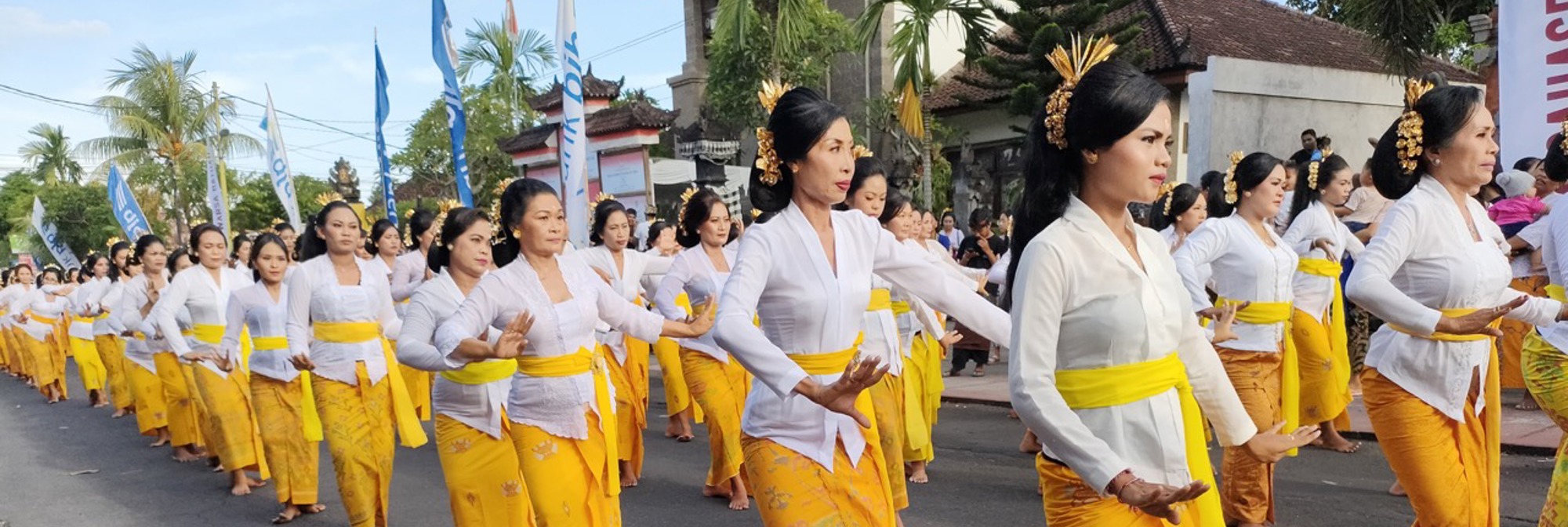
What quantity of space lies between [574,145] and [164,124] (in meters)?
27.2

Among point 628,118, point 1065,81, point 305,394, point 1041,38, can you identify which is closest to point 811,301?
point 1065,81

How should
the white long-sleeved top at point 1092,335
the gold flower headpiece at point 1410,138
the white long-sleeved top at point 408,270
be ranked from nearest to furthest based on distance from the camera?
the white long-sleeved top at point 1092,335 → the gold flower headpiece at point 1410,138 → the white long-sleeved top at point 408,270

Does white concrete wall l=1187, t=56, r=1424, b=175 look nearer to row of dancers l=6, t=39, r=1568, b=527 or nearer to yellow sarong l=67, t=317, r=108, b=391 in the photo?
row of dancers l=6, t=39, r=1568, b=527

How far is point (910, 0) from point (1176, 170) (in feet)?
14.9

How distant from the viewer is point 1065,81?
9.17ft

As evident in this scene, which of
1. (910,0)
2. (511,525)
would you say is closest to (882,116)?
(910,0)

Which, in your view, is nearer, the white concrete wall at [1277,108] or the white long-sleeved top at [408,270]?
the white long-sleeved top at [408,270]

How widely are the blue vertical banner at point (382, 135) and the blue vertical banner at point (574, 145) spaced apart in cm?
414

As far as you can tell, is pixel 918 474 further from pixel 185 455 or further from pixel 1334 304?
pixel 185 455

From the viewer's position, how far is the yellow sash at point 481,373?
5.00 m

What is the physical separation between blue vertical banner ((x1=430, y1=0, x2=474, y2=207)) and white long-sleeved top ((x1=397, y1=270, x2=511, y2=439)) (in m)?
6.99

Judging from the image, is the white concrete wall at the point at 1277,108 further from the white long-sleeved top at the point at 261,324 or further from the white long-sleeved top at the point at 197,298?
the white long-sleeved top at the point at 197,298

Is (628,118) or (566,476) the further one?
(628,118)

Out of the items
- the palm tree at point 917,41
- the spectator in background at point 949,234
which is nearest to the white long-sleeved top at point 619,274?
the spectator in background at point 949,234
